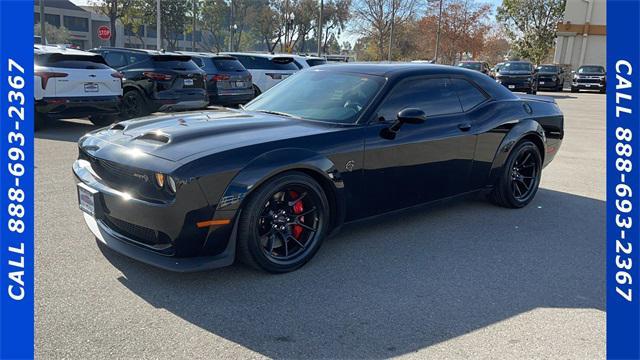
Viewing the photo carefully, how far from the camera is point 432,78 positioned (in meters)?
5.20

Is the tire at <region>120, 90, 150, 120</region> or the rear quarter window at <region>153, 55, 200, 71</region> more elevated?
the rear quarter window at <region>153, 55, 200, 71</region>

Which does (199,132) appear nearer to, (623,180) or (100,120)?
(623,180)

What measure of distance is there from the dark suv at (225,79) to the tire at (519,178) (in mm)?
8893

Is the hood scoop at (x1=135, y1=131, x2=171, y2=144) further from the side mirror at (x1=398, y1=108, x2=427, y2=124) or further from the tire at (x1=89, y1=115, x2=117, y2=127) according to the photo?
the tire at (x1=89, y1=115, x2=117, y2=127)

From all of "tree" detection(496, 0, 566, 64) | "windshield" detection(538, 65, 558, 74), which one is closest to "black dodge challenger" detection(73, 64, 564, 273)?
"windshield" detection(538, 65, 558, 74)

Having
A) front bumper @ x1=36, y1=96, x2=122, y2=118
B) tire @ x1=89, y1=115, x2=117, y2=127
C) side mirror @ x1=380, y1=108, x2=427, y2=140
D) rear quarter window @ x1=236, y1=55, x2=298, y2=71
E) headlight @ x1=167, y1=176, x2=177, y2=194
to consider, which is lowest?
tire @ x1=89, y1=115, x2=117, y2=127

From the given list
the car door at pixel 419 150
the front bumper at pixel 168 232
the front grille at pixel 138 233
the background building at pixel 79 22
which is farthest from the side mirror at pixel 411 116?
the background building at pixel 79 22

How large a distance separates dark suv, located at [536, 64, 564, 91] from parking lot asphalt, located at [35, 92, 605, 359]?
1193 inches

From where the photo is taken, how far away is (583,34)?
4462 centimetres

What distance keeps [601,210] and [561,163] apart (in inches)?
118

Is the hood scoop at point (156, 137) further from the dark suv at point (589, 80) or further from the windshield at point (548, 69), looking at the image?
the dark suv at point (589, 80)

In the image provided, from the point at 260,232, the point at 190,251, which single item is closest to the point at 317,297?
the point at 260,232

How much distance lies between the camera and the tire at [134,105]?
11320mm

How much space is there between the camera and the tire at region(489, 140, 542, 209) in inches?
231
